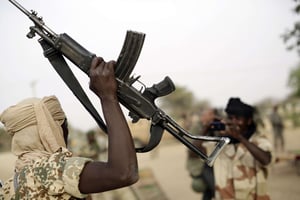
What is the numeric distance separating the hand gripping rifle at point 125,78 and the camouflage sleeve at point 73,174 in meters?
0.31

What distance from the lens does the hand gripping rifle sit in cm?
181

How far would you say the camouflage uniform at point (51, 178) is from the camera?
1653mm

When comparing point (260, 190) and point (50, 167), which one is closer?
point (50, 167)

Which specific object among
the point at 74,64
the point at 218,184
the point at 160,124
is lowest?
the point at 218,184

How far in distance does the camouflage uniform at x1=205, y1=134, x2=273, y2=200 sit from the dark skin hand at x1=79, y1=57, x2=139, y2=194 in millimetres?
2211

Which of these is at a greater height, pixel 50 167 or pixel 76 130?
pixel 50 167

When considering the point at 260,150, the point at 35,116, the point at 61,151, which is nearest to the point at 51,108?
the point at 35,116

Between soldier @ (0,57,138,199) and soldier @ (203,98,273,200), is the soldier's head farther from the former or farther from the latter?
soldier @ (0,57,138,199)

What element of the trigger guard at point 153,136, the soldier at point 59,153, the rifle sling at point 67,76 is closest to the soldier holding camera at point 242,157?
the trigger guard at point 153,136

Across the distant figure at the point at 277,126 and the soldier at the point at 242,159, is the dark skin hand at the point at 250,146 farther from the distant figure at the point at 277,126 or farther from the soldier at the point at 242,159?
the distant figure at the point at 277,126

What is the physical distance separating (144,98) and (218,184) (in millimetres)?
2207

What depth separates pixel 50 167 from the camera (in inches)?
66.8

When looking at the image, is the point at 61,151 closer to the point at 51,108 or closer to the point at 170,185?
the point at 51,108

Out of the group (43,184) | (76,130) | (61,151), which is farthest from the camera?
(76,130)
